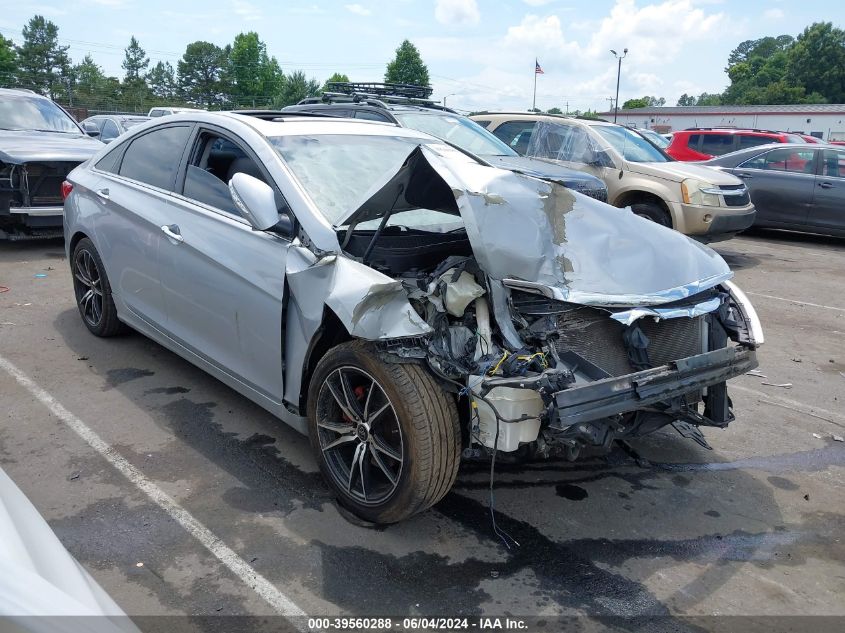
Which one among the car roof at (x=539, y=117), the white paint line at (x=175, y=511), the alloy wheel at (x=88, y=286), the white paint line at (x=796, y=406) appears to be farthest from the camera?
the car roof at (x=539, y=117)

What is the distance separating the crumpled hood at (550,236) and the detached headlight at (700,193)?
6153mm

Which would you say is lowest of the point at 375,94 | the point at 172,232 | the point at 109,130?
the point at 172,232

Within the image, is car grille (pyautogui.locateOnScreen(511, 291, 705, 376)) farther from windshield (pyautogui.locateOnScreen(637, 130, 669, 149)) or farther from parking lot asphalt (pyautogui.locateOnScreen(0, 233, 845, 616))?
windshield (pyautogui.locateOnScreen(637, 130, 669, 149))

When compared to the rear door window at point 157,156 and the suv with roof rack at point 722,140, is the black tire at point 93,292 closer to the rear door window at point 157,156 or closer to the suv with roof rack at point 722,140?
the rear door window at point 157,156

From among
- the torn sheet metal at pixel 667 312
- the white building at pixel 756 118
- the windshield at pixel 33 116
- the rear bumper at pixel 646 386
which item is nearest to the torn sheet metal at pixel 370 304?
the rear bumper at pixel 646 386

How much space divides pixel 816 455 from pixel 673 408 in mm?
1481

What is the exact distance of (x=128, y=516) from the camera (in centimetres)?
332

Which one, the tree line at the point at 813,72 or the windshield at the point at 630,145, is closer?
the windshield at the point at 630,145

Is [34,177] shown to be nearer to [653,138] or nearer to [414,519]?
[414,519]

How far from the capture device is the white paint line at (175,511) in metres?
2.82

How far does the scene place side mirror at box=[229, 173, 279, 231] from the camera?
346cm

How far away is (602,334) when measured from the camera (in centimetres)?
327

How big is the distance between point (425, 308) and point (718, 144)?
14179 millimetres

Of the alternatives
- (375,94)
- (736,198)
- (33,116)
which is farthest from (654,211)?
(33,116)
